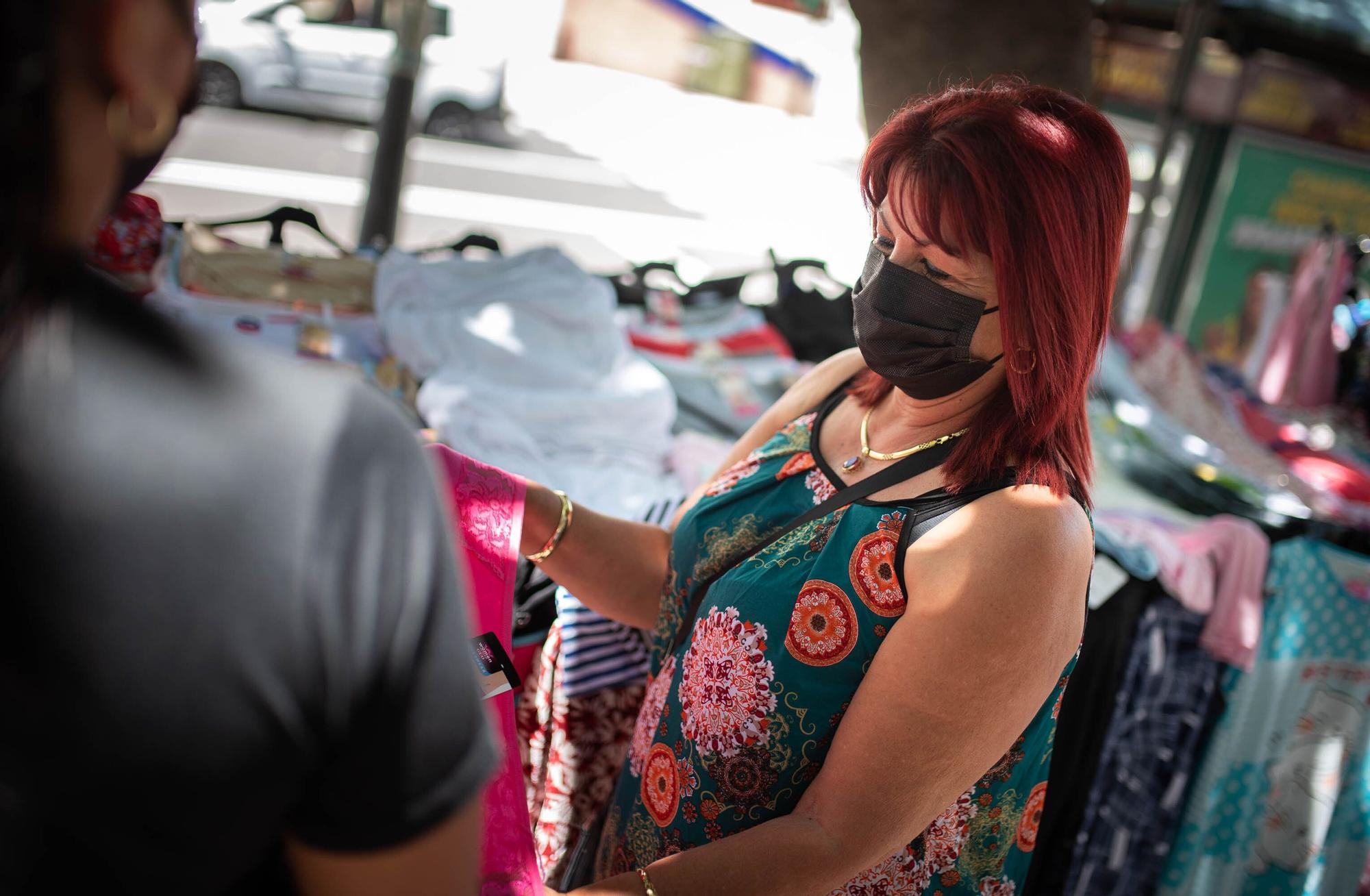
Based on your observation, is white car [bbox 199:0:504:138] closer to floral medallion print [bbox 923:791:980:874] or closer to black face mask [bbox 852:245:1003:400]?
black face mask [bbox 852:245:1003:400]

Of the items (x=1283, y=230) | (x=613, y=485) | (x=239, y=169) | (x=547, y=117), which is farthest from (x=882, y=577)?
(x=547, y=117)

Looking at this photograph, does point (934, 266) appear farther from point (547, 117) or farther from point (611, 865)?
point (547, 117)

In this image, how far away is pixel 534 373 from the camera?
3172 mm

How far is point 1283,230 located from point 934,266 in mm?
7384

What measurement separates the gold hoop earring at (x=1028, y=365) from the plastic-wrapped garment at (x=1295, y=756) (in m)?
1.62

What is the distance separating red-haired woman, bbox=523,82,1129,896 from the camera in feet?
4.16

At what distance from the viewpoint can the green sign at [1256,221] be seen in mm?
7238

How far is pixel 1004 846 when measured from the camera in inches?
59.4

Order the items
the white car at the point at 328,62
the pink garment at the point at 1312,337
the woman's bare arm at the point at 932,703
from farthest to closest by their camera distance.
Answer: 1. the white car at the point at 328,62
2. the pink garment at the point at 1312,337
3. the woman's bare arm at the point at 932,703

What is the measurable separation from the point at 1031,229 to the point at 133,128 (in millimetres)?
1098

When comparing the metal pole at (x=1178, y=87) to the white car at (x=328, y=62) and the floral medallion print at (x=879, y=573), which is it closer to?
the floral medallion print at (x=879, y=573)

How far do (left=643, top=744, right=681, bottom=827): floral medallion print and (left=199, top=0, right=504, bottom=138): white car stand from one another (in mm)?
8888

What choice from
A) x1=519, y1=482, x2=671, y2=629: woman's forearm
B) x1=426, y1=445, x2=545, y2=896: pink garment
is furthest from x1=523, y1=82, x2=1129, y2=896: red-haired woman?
→ x1=426, y1=445, x2=545, y2=896: pink garment

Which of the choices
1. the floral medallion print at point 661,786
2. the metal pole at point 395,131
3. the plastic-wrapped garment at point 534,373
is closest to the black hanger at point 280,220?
the plastic-wrapped garment at point 534,373
